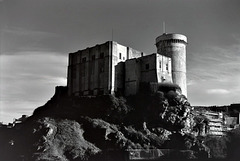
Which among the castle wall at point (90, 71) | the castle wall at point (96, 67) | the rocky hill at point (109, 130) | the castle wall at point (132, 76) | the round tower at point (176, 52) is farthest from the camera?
the round tower at point (176, 52)

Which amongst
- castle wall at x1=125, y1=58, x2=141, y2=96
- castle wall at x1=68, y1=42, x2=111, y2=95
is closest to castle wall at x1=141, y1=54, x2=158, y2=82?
castle wall at x1=125, y1=58, x2=141, y2=96

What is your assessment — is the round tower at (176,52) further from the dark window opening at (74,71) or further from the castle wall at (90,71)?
the dark window opening at (74,71)

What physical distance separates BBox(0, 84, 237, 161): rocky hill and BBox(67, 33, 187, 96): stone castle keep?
2238mm

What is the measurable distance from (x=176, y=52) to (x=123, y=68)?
10.7 m

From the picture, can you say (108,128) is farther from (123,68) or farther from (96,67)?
(96,67)

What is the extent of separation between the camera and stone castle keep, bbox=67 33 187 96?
5628 centimetres

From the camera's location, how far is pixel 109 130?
169ft

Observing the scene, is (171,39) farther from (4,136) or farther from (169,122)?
(4,136)

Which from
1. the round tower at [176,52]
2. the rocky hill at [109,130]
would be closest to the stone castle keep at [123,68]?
the round tower at [176,52]

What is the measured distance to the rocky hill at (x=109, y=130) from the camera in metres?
48.3

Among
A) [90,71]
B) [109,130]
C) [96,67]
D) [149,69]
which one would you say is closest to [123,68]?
[149,69]

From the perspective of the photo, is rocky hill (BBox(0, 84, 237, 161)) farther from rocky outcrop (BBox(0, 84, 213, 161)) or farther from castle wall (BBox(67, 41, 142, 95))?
castle wall (BBox(67, 41, 142, 95))

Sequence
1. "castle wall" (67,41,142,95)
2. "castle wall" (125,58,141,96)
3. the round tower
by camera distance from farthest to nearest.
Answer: the round tower → "castle wall" (67,41,142,95) → "castle wall" (125,58,141,96)

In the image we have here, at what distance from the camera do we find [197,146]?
171 feet
